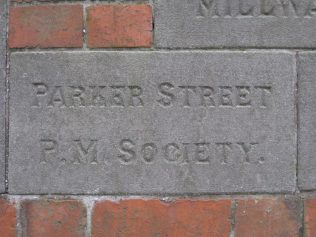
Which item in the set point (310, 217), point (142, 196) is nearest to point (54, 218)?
point (142, 196)

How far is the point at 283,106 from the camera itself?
3.97ft

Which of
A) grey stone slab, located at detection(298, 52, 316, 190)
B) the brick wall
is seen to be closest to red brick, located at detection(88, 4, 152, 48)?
the brick wall

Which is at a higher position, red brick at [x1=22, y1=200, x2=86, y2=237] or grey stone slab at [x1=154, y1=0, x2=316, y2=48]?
grey stone slab at [x1=154, y1=0, x2=316, y2=48]

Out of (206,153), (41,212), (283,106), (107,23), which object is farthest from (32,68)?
(283,106)

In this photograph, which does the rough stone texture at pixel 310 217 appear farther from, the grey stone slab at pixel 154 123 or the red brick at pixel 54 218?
the red brick at pixel 54 218

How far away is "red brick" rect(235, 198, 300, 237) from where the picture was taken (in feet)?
3.95

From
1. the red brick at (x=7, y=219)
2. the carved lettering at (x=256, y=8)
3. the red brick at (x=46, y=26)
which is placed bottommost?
the red brick at (x=7, y=219)

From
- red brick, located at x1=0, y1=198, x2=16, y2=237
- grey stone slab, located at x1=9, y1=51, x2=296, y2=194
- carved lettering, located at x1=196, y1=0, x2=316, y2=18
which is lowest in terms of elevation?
red brick, located at x1=0, y1=198, x2=16, y2=237

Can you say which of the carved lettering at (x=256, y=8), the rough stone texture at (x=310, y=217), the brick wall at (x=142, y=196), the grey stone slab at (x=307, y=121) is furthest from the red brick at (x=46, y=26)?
the rough stone texture at (x=310, y=217)

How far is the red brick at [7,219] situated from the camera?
3.98 feet

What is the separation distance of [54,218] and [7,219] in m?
0.12

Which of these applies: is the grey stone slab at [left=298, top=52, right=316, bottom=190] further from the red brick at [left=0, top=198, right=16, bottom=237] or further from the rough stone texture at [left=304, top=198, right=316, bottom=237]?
the red brick at [left=0, top=198, right=16, bottom=237]

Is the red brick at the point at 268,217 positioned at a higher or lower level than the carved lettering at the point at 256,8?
lower

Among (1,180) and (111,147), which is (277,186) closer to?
(111,147)
